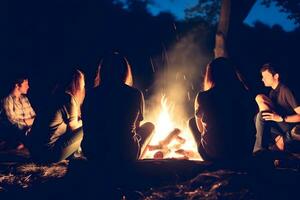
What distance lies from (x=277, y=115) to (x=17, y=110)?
17.4 feet

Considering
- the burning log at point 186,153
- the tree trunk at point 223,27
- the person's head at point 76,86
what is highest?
the tree trunk at point 223,27

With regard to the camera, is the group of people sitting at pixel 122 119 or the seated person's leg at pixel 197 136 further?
the seated person's leg at pixel 197 136

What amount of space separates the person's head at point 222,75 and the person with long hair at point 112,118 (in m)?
1.00

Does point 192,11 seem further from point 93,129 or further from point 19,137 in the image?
point 93,129

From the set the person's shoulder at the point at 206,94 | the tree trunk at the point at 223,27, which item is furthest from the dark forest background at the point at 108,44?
the person's shoulder at the point at 206,94

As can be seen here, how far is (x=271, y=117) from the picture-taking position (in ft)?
19.0

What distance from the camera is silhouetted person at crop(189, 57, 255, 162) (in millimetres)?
4301

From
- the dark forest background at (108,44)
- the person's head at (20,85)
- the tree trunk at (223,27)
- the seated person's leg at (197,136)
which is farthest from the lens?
the dark forest background at (108,44)

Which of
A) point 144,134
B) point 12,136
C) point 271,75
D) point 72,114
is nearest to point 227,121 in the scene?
point 144,134

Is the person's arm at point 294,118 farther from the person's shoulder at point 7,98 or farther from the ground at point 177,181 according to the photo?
the person's shoulder at point 7,98

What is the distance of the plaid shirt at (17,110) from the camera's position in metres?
7.05

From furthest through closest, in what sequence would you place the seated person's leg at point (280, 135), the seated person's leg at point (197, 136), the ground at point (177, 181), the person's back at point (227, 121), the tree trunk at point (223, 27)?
the tree trunk at point (223, 27) < the seated person's leg at point (280, 135) < the seated person's leg at point (197, 136) < the person's back at point (227, 121) < the ground at point (177, 181)

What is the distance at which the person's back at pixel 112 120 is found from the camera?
170 inches

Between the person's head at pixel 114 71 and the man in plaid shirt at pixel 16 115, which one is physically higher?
the person's head at pixel 114 71
